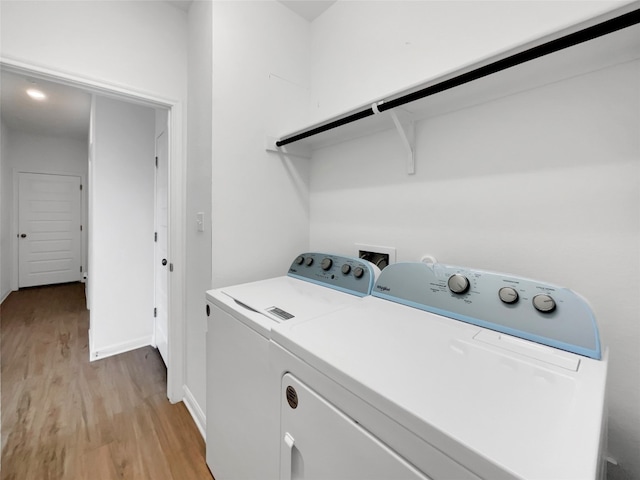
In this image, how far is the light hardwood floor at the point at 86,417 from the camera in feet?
4.53

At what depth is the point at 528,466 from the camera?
0.35 meters

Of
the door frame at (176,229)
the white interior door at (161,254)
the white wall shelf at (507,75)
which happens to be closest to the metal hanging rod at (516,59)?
the white wall shelf at (507,75)

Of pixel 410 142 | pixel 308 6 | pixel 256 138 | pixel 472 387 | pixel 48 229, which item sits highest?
pixel 308 6

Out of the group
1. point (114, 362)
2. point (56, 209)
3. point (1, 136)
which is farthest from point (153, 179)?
point (56, 209)

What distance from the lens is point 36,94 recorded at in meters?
2.98

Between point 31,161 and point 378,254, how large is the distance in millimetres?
6228

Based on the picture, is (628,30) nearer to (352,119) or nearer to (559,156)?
(559,156)

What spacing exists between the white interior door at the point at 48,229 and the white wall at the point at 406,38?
5.57 metres

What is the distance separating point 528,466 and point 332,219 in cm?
139

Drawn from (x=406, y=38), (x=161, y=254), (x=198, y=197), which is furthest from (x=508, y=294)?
(x=161, y=254)

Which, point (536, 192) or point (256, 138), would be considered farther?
point (256, 138)

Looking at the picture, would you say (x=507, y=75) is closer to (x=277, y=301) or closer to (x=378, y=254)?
(x=378, y=254)

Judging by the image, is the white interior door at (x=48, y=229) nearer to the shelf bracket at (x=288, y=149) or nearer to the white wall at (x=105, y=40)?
the white wall at (x=105, y=40)

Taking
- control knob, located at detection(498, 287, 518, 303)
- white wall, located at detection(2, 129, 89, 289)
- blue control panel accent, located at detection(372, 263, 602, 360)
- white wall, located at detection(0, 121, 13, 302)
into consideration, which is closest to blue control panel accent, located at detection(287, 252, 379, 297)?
blue control panel accent, located at detection(372, 263, 602, 360)
